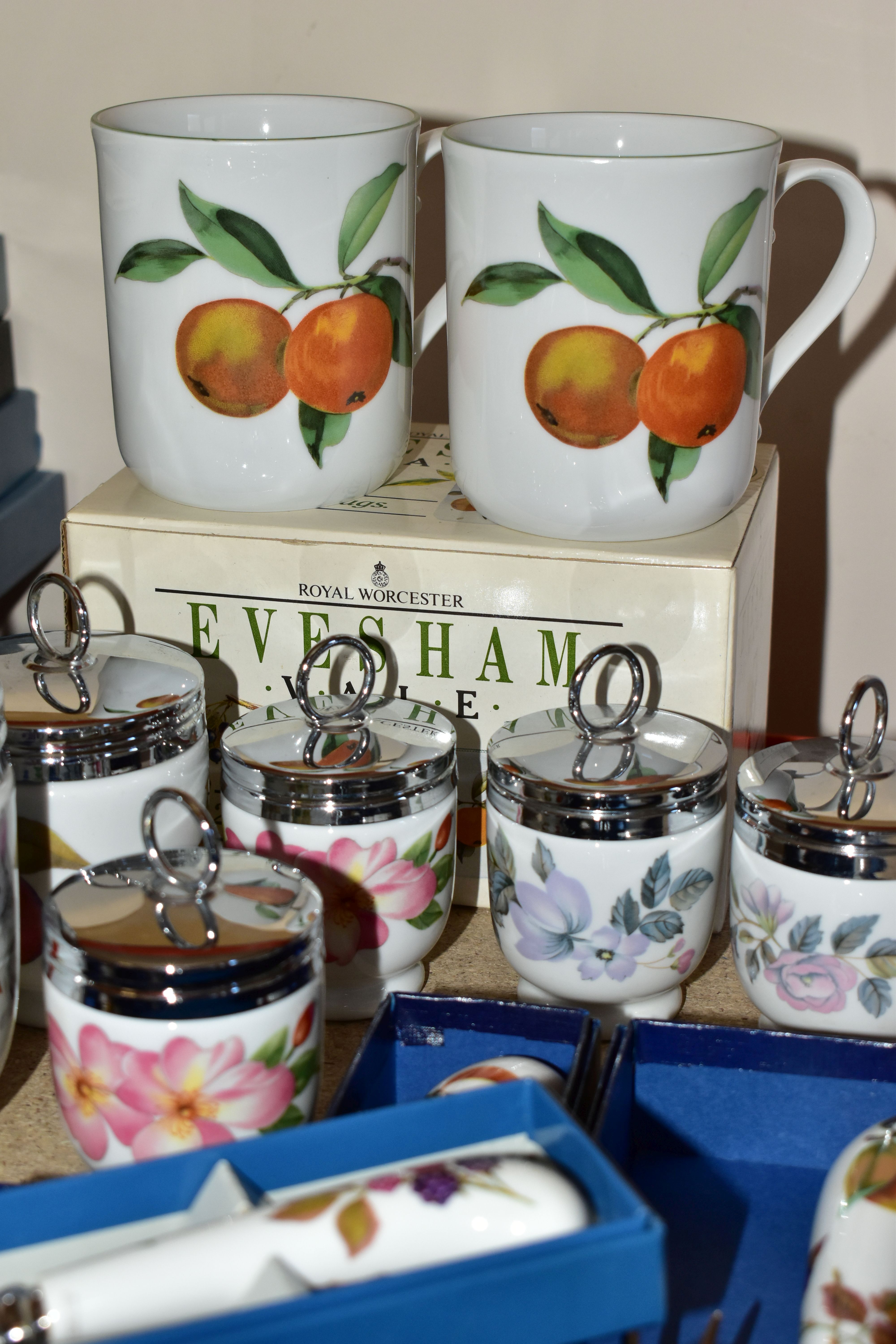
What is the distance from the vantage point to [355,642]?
511 mm

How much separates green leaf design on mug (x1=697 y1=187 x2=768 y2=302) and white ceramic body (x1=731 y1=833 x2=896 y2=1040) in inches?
8.2

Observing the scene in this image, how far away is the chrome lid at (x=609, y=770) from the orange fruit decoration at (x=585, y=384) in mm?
85

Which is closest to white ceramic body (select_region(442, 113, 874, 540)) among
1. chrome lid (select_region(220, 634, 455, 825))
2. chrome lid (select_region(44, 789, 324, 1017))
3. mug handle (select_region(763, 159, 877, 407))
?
mug handle (select_region(763, 159, 877, 407))

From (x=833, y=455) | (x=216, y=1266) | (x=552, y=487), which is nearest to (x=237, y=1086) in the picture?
(x=216, y=1266)

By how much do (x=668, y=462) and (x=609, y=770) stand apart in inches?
5.2

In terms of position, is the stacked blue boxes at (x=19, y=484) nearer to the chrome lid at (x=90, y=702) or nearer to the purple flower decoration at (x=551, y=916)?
the chrome lid at (x=90, y=702)

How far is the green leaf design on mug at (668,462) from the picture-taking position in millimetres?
537

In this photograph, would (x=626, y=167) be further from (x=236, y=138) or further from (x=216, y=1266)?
(x=216, y=1266)

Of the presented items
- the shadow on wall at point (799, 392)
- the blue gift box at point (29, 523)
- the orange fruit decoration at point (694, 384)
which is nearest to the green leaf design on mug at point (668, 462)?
the orange fruit decoration at point (694, 384)

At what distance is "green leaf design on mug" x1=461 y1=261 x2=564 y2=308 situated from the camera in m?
0.52

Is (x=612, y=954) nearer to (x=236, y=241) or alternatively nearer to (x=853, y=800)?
(x=853, y=800)

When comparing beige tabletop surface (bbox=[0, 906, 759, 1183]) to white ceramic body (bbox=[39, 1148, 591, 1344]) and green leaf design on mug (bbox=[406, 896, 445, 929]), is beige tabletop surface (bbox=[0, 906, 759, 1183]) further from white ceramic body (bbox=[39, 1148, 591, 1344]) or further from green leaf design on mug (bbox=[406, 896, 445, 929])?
white ceramic body (bbox=[39, 1148, 591, 1344])

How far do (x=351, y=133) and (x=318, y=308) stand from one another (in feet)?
0.22

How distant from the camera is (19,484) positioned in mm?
986
